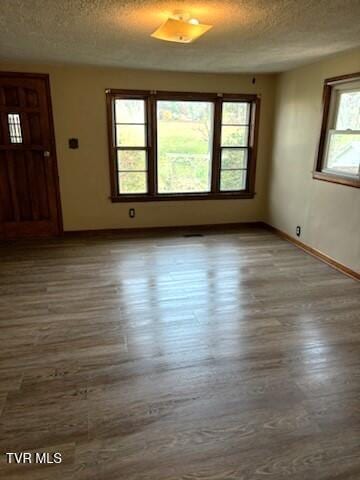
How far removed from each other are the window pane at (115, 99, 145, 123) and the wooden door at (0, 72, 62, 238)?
0.90 metres

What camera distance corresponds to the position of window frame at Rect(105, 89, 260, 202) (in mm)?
4645

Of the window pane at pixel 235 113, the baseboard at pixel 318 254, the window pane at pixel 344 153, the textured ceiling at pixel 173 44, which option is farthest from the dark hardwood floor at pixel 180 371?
the window pane at pixel 235 113

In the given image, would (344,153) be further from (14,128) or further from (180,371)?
(14,128)

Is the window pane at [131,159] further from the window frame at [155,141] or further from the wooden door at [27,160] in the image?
the wooden door at [27,160]

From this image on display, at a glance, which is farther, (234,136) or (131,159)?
(234,136)

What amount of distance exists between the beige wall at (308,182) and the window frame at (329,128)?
67mm

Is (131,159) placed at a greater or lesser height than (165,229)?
greater

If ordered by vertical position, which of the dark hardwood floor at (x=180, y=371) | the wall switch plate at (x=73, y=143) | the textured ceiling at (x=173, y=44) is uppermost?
the textured ceiling at (x=173, y=44)

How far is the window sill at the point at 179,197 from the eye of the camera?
196 inches

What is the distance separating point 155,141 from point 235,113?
129 centimetres

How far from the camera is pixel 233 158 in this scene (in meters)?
5.21

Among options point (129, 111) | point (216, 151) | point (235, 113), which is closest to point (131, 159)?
point (129, 111)

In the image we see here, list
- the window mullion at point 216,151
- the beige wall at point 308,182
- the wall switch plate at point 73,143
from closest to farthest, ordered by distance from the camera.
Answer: the beige wall at point 308,182
the wall switch plate at point 73,143
the window mullion at point 216,151

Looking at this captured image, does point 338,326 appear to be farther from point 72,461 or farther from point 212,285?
point 72,461
